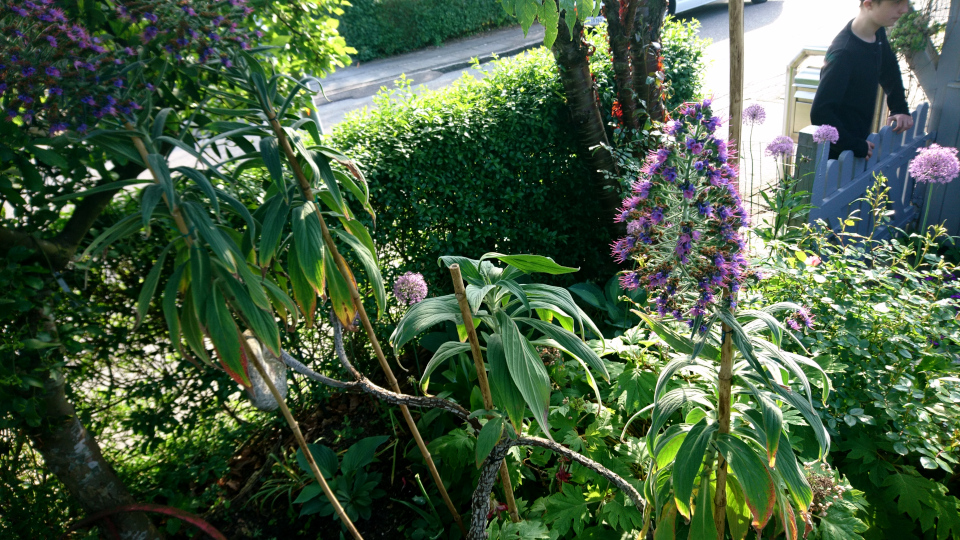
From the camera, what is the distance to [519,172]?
379 cm

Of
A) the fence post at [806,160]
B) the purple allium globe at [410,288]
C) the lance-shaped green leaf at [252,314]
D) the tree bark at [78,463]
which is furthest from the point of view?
the fence post at [806,160]

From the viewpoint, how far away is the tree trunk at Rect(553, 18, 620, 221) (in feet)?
11.6

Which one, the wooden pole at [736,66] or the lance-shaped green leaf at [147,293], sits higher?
the wooden pole at [736,66]

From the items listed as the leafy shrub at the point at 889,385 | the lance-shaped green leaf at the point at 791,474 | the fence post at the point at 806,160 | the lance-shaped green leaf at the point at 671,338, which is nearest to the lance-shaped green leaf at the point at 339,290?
the lance-shaped green leaf at the point at 671,338

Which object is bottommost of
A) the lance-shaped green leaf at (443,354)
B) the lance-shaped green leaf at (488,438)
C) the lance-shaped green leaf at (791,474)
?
the lance-shaped green leaf at (791,474)

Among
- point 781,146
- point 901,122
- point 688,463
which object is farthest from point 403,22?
point 688,463

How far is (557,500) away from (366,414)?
4.37 feet

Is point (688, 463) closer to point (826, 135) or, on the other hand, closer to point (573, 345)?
point (573, 345)

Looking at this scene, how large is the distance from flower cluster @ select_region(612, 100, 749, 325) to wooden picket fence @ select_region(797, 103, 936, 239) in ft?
8.21

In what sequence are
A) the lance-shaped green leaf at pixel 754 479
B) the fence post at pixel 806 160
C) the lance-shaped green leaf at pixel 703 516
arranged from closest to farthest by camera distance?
1. the lance-shaped green leaf at pixel 754 479
2. the lance-shaped green leaf at pixel 703 516
3. the fence post at pixel 806 160

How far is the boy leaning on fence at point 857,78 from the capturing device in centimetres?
418

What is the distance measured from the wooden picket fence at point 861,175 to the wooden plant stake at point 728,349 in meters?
1.95

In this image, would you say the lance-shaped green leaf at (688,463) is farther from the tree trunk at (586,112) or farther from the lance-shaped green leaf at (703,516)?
the tree trunk at (586,112)

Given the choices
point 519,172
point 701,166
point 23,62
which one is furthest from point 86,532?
point 519,172
